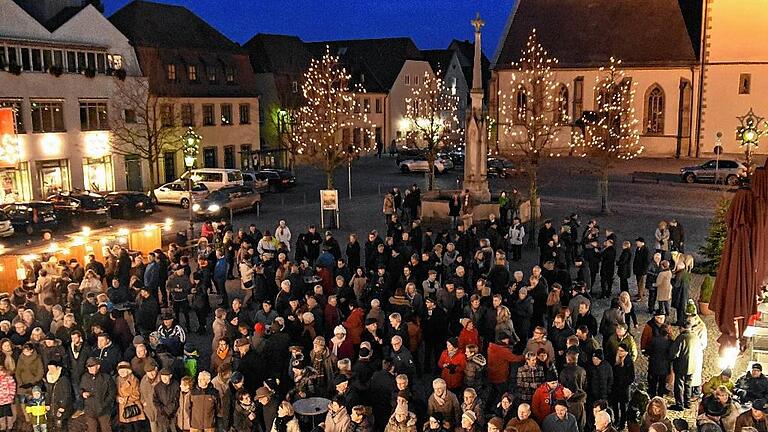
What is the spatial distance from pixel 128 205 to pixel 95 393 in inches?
846

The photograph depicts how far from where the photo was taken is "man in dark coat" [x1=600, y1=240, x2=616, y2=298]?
53.3 feet

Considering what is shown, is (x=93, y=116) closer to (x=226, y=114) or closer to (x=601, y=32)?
(x=226, y=114)

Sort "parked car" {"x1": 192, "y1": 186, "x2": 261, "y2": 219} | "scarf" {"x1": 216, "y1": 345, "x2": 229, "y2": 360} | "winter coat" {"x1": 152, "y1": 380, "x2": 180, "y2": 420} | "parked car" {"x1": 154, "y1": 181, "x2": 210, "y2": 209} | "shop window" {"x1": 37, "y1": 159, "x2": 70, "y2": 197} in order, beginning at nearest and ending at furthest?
"winter coat" {"x1": 152, "y1": 380, "x2": 180, "y2": 420}
"scarf" {"x1": 216, "y1": 345, "x2": 229, "y2": 360}
"parked car" {"x1": 192, "y1": 186, "x2": 261, "y2": 219}
"parked car" {"x1": 154, "y1": 181, "x2": 210, "y2": 209}
"shop window" {"x1": 37, "y1": 159, "x2": 70, "y2": 197}

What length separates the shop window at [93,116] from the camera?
36.0m

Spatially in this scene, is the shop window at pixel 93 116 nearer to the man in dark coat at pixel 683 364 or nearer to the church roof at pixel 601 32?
the church roof at pixel 601 32

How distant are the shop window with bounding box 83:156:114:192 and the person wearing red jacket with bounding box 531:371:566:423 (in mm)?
31311

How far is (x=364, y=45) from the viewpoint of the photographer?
6581 centimetres

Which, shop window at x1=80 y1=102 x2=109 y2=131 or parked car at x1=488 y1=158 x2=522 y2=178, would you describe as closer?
shop window at x1=80 y1=102 x2=109 y2=131

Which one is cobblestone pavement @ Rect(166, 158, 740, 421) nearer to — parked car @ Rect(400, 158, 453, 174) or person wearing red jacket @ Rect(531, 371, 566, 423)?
parked car @ Rect(400, 158, 453, 174)

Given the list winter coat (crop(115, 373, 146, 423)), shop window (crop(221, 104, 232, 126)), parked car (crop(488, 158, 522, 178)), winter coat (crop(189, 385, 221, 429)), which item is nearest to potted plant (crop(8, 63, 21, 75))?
shop window (crop(221, 104, 232, 126))

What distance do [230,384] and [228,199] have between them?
19825 millimetres

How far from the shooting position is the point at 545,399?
8.87 metres

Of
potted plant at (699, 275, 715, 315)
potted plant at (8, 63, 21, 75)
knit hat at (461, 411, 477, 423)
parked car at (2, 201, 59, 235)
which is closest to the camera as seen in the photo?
knit hat at (461, 411, 477, 423)

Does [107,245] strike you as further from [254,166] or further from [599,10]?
[599,10]
